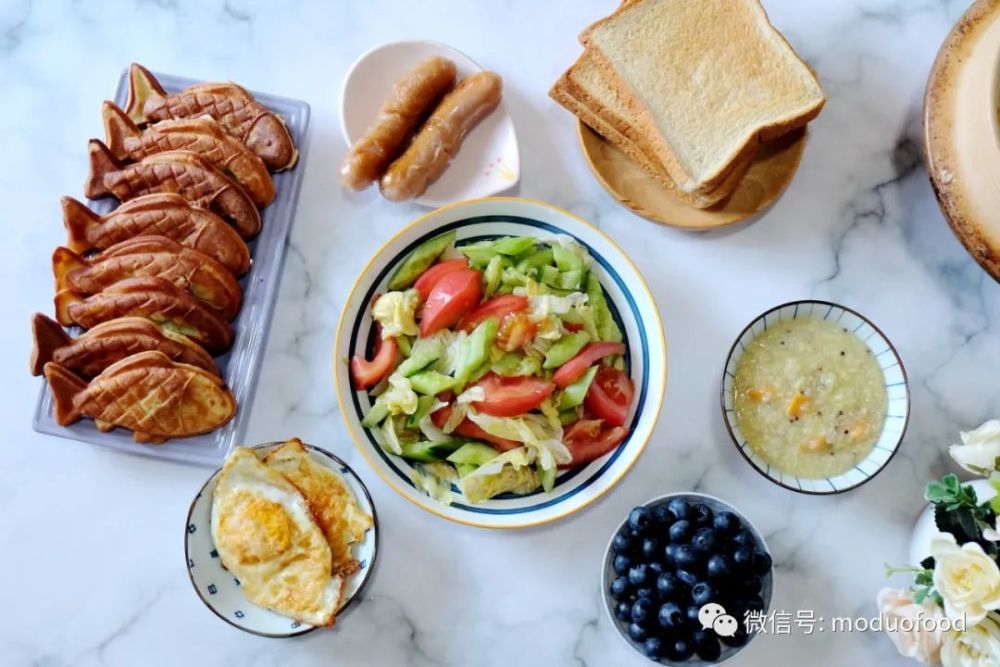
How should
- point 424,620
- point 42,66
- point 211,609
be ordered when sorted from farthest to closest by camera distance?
point 42,66
point 424,620
point 211,609

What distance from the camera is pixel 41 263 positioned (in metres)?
2.59

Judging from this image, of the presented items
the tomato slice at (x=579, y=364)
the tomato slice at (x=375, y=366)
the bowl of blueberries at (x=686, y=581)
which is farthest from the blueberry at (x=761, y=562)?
the tomato slice at (x=375, y=366)

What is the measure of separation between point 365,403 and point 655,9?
1365 mm

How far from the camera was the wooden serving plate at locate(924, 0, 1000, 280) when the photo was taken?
227 centimetres

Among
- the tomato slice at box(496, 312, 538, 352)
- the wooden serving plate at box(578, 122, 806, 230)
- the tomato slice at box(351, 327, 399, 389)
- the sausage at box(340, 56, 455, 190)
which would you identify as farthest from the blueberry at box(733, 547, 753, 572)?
the sausage at box(340, 56, 455, 190)

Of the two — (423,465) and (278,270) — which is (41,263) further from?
(423,465)

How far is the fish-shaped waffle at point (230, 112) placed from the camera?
8.13ft

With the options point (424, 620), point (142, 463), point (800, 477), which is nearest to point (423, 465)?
point (424, 620)

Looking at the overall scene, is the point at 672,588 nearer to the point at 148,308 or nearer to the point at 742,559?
the point at 742,559

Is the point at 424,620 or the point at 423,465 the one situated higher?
the point at 423,465

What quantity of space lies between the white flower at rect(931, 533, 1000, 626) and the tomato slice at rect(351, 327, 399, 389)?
136 centimetres

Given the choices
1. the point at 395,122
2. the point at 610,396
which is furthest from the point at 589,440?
the point at 395,122

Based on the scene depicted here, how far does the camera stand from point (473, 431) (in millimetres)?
2301

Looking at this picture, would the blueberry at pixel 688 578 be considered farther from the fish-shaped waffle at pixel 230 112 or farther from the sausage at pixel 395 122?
the fish-shaped waffle at pixel 230 112
